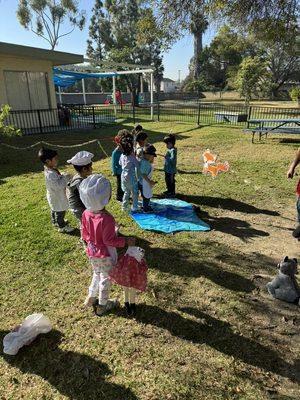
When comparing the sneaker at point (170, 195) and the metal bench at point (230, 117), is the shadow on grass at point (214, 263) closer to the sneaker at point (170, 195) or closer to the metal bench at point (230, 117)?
the sneaker at point (170, 195)

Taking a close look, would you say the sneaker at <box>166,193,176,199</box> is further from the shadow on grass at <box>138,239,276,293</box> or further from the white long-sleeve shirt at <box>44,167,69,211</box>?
the white long-sleeve shirt at <box>44,167,69,211</box>

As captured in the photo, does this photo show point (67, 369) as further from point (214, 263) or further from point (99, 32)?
point (99, 32)

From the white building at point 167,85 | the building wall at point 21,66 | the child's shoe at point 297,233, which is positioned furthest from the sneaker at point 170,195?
the white building at point 167,85

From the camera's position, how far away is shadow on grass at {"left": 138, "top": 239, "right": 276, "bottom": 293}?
420cm

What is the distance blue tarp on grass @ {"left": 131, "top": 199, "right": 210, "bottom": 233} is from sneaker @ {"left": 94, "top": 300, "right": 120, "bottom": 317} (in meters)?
2.00

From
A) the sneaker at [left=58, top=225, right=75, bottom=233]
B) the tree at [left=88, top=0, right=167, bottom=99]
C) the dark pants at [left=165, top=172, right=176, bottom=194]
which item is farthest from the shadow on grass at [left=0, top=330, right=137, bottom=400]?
the tree at [left=88, top=0, right=167, bottom=99]

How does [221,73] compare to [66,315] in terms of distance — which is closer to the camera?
[66,315]

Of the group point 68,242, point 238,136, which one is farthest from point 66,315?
point 238,136

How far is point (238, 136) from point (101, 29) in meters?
51.6

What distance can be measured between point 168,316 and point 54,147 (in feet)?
34.9

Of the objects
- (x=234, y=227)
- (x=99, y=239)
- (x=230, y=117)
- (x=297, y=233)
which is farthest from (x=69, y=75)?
(x=99, y=239)

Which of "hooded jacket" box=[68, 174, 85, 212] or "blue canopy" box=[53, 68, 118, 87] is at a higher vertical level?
"blue canopy" box=[53, 68, 118, 87]

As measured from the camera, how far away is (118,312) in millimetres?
3656

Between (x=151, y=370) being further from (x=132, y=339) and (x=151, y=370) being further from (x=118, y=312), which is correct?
(x=118, y=312)
